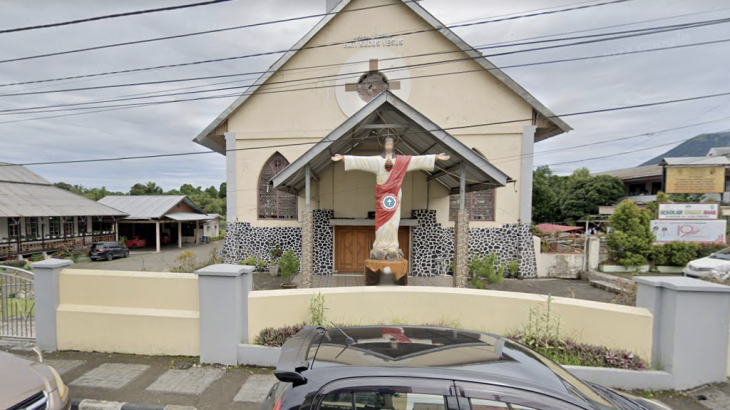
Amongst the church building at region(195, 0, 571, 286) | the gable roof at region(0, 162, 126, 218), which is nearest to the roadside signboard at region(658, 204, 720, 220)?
the church building at region(195, 0, 571, 286)

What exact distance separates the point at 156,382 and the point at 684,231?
18491 mm

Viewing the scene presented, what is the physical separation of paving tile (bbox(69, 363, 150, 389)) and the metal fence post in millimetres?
1426

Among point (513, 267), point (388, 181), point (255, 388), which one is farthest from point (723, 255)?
point (255, 388)

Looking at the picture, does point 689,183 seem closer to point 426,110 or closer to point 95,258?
point 426,110

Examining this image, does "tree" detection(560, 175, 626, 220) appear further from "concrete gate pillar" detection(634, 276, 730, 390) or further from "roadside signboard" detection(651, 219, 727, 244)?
"concrete gate pillar" detection(634, 276, 730, 390)

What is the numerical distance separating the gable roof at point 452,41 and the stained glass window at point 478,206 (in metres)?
3.67

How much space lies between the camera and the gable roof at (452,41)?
11.2m

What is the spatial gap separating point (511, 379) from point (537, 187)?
3585cm

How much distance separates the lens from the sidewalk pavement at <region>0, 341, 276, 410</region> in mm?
3562

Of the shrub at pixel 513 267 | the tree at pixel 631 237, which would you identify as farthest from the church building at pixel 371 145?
the tree at pixel 631 237

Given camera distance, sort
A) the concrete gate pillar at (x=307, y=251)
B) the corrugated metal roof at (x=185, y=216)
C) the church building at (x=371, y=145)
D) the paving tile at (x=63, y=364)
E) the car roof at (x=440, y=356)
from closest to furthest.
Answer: the car roof at (x=440, y=356), the paving tile at (x=63, y=364), the concrete gate pillar at (x=307, y=251), the church building at (x=371, y=145), the corrugated metal roof at (x=185, y=216)

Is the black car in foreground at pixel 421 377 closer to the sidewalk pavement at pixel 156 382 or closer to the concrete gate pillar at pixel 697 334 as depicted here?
the sidewalk pavement at pixel 156 382

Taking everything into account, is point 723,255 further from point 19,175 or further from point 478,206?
point 19,175

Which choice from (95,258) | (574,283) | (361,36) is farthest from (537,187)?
(95,258)
